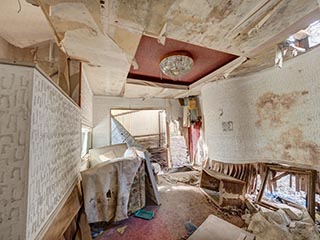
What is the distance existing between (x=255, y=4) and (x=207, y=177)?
117 inches

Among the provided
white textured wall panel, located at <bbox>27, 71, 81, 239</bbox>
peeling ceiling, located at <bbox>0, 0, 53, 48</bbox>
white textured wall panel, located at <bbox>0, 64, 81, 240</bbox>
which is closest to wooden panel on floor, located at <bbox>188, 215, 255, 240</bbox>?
white textured wall panel, located at <bbox>27, 71, 81, 239</bbox>

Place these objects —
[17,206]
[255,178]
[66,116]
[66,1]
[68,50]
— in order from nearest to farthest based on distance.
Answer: [17,206]
[66,1]
[66,116]
[68,50]
[255,178]

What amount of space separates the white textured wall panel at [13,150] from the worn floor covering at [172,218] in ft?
4.87

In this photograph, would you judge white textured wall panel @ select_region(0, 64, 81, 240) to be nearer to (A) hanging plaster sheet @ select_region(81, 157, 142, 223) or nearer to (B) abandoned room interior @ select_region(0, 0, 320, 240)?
(B) abandoned room interior @ select_region(0, 0, 320, 240)

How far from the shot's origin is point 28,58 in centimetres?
242

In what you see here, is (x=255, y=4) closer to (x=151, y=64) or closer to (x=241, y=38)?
(x=241, y=38)

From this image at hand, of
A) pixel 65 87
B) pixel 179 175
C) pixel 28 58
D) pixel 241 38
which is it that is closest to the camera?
pixel 241 38

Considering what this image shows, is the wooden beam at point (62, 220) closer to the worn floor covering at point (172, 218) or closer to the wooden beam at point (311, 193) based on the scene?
the worn floor covering at point (172, 218)

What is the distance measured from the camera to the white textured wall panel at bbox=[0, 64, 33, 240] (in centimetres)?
71

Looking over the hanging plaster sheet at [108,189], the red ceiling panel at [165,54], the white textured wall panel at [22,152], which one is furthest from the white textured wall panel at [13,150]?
the red ceiling panel at [165,54]

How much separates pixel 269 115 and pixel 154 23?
7.50 ft

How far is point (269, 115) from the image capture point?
2436 millimetres

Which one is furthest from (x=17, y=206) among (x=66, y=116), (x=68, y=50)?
(x=68, y=50)

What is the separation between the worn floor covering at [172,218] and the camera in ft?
6.18
